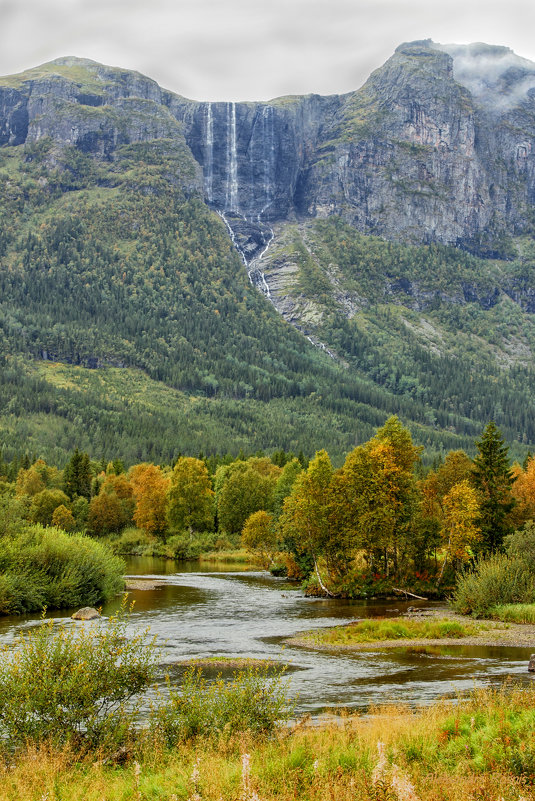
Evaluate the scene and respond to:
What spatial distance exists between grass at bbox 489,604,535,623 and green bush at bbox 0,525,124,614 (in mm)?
32886

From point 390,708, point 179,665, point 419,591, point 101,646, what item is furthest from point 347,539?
point 101,646

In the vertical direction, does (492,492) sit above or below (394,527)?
above

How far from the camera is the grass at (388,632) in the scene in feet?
166

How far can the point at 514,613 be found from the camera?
196 feet

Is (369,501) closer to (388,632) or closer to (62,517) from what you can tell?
(388,632)

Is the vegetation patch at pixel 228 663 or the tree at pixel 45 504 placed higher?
the vegetation patch at pixel 228 663

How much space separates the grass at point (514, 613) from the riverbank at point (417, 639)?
1892 mm

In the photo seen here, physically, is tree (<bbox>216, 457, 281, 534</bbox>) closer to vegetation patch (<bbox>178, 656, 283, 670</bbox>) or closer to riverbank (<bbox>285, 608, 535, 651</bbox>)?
riverbank (<bbox>285, 608, 535, 651</bbox>)

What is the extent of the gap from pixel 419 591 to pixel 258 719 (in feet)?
190

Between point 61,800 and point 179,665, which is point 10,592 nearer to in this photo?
point 179,665

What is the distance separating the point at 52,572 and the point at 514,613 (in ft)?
123

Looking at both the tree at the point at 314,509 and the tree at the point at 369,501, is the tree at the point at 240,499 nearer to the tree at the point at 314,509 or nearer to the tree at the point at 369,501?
the tree at the point at 314,509

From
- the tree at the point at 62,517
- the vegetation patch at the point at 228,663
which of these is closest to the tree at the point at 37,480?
the tree at the point at 62,517

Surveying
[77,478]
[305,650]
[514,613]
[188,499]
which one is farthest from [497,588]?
[77,478]
